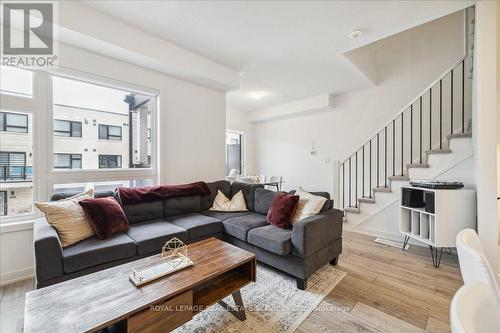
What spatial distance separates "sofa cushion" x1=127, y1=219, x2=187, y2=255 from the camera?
2.13 meters

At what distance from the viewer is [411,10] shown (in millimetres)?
2203

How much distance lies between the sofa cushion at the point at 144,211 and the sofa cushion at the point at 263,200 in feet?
4.34

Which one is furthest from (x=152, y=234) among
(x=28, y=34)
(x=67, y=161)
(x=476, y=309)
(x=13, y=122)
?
(x=28, y=34)

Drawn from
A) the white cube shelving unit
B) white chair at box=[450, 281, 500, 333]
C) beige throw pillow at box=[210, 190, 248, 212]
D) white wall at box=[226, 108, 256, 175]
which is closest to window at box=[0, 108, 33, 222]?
beige throw pillow at box=[210, 190, 248, 212]

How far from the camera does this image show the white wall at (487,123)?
204 cm

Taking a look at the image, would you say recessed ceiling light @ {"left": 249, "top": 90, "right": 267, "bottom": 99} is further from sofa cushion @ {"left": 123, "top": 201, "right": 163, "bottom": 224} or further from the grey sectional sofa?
sofa cushion @ {"left": 123, "top": 201, "right": 163, "bottom": 224}

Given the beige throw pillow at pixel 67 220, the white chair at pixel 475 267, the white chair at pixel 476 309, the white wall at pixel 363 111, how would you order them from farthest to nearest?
the white wall at pixel 363 111 → the beige throw pillow at pixel 67 220 → the white chair at pixel 475 267 → the white chair at pixel 476 309

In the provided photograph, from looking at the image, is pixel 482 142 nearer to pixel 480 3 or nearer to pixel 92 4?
pixel 480 3

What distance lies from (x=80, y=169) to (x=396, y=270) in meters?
3.96

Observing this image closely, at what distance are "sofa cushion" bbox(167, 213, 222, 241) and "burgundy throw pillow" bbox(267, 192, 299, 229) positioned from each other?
69cm

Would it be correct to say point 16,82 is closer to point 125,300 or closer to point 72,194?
point 72,194

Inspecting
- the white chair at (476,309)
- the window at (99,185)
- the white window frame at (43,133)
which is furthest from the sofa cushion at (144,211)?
the white chair at (476,309)

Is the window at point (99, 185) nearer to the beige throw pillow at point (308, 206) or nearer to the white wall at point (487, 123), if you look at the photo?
the beige throw pillow at point (308, 206)

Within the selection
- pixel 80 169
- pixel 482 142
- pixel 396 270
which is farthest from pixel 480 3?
pixel 80 169
